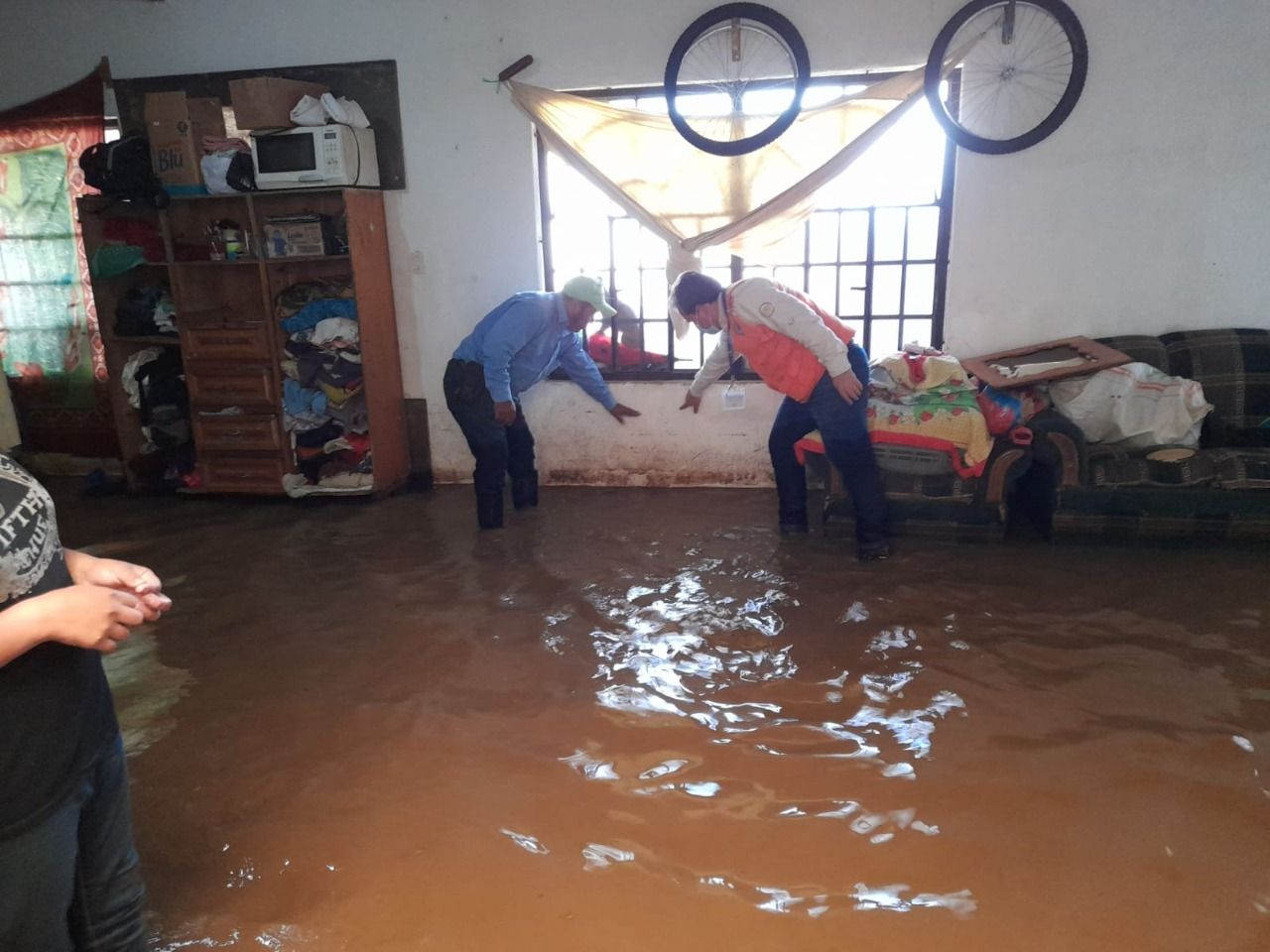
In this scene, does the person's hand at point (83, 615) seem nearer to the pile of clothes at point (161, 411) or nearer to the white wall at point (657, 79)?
the white wall at point (657, 79)

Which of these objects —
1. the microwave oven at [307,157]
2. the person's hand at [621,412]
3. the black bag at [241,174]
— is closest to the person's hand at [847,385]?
the person's hand at [621,412]

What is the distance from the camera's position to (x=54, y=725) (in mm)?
1139

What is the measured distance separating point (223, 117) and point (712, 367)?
9.72ft

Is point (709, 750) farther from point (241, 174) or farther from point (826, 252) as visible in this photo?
point (241, 174)

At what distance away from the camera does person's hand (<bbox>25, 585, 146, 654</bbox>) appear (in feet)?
3.46

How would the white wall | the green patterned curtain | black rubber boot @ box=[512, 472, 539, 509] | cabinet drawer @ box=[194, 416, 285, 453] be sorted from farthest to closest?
1. the green patterned curtain
2. cabinet drawer @ box=[194, 416, 285, 453]
3. black rubber boot @ box=[512, 472, 539, 509]
4. the white wall

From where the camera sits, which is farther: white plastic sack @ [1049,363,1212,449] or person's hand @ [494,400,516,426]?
person's hand @ [494,400,516,426]

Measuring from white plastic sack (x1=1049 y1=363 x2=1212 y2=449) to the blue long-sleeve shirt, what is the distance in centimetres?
226

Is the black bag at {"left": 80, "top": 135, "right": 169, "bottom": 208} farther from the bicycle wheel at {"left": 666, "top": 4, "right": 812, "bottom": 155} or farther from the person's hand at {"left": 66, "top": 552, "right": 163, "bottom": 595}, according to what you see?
the person's hand at {"left": 66, "top": 552, "right": 163, "bottom": 595}

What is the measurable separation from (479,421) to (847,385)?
1.69 m

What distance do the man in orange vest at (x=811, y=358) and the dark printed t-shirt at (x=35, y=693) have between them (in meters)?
2.69

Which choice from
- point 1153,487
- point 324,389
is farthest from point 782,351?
point 324,389

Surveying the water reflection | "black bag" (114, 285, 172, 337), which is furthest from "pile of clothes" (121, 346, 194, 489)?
the water reflection

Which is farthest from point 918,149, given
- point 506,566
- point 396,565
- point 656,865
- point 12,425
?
point 12,425
